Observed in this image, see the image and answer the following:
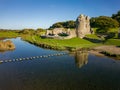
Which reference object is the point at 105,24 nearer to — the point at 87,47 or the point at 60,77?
the point at 87,47

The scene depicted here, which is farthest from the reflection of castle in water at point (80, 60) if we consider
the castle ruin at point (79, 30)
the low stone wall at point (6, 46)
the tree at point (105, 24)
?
the tree at point (105, 24)

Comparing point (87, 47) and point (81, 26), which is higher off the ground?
point (81, 26)

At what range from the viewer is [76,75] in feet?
114

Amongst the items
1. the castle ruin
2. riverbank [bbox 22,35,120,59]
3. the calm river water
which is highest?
the castle ruin

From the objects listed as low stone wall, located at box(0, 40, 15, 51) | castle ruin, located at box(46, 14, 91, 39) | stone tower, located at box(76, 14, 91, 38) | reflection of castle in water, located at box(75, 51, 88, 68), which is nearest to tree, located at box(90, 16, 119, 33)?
castle ruin, located at box(46, 14, 91, 39)

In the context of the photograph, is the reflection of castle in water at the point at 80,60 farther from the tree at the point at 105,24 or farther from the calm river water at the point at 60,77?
the tree at the point at 105,24

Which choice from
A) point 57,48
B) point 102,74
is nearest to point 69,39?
point 57,48

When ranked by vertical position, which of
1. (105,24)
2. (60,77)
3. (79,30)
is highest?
(105,24)

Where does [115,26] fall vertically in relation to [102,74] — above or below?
above

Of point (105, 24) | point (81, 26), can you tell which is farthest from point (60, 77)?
point (105, 24)

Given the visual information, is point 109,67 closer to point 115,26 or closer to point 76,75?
point 76,75

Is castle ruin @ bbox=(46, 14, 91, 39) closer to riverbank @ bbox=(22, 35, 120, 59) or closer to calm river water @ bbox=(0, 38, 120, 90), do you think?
riverbank @ bbox=(22, 35, 120, 59)

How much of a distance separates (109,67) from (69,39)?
1719 inches

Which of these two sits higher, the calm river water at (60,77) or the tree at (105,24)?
the tree at (105,24)
